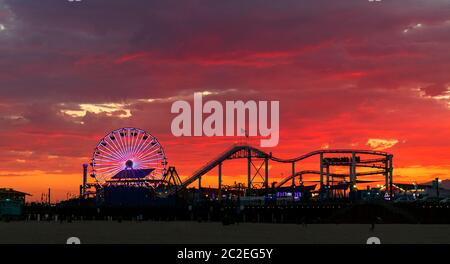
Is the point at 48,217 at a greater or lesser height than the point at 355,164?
lesser

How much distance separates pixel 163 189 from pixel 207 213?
30289 millimetres

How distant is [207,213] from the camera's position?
357 ft

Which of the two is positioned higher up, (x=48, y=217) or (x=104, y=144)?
(x=104, y=144)

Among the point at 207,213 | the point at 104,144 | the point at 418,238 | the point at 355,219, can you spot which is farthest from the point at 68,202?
the point at 418,238

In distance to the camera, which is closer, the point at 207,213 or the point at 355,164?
the point at 207,213
